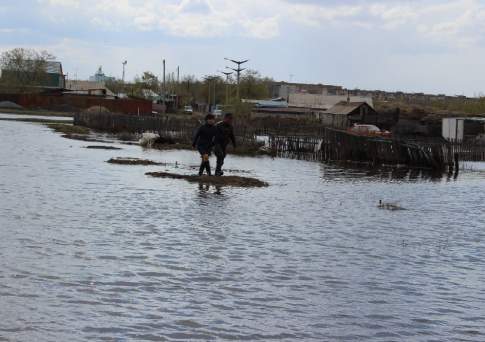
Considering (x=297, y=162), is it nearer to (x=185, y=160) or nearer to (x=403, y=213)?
(x=185, y=160)

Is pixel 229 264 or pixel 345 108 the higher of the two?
pixel 345 108

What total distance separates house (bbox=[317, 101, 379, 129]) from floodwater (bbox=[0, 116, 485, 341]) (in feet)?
176

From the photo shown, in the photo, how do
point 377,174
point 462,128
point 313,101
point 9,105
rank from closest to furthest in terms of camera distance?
point 377,174 < point 462,128 < point 9,105 < point 313,101

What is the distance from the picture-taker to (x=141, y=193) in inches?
755

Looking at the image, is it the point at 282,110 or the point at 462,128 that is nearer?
the point at 462,128

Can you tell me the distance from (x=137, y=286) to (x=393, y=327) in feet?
9.85

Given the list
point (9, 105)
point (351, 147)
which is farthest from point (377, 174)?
point (9, 105)

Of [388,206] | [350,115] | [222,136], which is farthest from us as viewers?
[350,115]

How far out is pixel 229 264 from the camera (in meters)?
11.0

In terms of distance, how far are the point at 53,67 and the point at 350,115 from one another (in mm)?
53649

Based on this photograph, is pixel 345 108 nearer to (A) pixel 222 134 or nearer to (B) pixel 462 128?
(B) pixel 462 128

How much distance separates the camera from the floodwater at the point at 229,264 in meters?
7.94

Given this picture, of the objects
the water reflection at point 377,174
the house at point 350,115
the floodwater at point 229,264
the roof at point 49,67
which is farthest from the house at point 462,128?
the roof at point 49,67

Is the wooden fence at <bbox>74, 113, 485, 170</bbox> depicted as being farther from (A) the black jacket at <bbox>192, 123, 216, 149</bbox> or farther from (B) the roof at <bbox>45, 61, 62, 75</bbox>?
(B) the roof at <bbox>45, 61, 62, 75</bbox>
